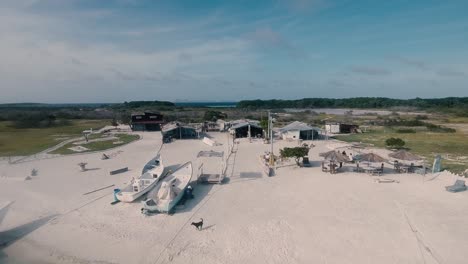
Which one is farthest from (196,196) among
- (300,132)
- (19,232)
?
(300,132)

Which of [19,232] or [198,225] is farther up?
[198,225]

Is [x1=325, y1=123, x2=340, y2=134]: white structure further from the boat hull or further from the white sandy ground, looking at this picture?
the boat hull

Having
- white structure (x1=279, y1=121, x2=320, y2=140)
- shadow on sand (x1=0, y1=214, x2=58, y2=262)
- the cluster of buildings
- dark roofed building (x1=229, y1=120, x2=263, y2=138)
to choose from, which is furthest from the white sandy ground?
dark roofed building (x1=229, y1=120, x2=263, y2=138)

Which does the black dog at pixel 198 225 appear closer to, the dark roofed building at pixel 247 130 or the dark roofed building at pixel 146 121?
the dark roofed building at pixel 247 130

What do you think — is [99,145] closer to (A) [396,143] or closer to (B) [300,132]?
(B) [300,132]

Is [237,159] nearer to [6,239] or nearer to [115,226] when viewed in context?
[115,226]

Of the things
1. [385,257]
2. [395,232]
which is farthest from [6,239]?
[395,232]

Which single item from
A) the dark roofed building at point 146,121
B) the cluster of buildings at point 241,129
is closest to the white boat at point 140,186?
the cluster of buildings at point 241,129

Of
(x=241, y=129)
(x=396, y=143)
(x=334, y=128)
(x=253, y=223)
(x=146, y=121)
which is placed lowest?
(x=253, y=223)
